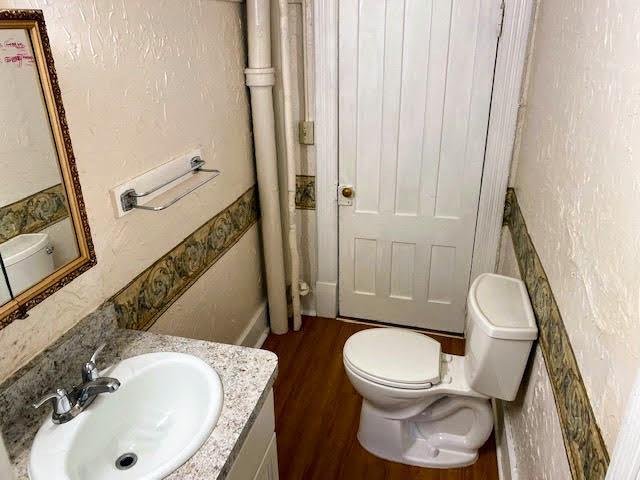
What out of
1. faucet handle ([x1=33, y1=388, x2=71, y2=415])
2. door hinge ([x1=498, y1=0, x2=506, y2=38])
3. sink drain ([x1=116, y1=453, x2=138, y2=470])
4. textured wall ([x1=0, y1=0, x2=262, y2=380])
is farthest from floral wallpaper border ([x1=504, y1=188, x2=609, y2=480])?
textured wall ([x1=0, y1=0, x2=262, y2=380])

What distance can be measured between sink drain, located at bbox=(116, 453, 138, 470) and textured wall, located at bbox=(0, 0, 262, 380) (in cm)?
33

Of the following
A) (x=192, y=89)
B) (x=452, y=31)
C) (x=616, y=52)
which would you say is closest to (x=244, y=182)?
(x=192, y=89)

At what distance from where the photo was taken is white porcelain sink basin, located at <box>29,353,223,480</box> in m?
1.04

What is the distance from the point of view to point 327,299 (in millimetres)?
2771

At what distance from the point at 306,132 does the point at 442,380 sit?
1306 millimetres

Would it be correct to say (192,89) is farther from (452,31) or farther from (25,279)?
(452,31)

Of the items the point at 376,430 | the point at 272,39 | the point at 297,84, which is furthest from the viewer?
the point at 297,84

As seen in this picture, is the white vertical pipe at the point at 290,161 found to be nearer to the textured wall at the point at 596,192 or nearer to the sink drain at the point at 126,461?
the textured wall at the point at 596,192

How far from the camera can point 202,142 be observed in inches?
73.8

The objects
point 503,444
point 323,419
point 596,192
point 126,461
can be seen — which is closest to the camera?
point 596,192

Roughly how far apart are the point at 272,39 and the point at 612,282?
1752 millimetres

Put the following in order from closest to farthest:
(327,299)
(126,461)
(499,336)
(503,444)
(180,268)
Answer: (126,461) → (499,336) → (180,268) → (503,444) → (327,299)

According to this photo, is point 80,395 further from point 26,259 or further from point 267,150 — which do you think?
point 267,150

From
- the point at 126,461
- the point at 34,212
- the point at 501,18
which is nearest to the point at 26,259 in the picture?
the point at 34,212
